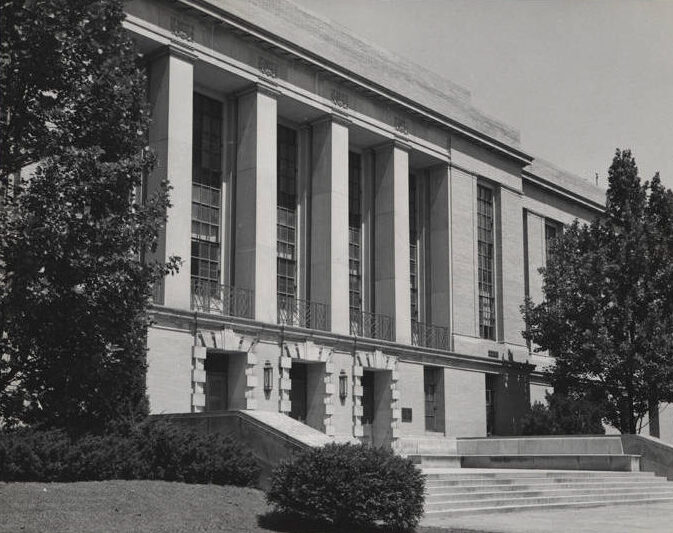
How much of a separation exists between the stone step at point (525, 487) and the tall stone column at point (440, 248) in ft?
45.1

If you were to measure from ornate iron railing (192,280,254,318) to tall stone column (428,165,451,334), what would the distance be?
39.9ft

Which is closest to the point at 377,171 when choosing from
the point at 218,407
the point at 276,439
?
the point at 218,407

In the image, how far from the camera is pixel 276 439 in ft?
65.3

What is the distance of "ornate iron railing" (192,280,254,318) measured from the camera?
104ft

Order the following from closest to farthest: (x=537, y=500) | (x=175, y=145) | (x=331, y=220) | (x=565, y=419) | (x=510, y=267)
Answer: (x=537, y=500) → (x=175, y=145) → (x=331, y=220) → (x=565, y=419) → (x=510, y=267)

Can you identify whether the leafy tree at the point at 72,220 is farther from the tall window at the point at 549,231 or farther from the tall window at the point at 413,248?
the tall window at the point at 549,231

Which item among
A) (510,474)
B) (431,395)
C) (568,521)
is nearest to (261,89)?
(431,395)

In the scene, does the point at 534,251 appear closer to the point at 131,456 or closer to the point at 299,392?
the point at 299,392

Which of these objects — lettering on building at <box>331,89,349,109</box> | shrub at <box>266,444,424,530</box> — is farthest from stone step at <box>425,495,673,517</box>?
lettering on building at <box>331,89,349,109</box>

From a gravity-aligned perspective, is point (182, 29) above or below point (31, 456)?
above

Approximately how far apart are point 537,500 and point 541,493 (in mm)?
958

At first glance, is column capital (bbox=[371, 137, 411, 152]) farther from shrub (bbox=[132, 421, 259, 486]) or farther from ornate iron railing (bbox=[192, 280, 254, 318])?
shrub (bbox=[132, 421, 259, 486])

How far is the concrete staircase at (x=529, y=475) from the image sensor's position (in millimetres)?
22609

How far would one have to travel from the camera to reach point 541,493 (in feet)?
81.1
